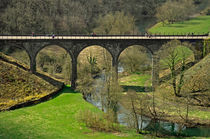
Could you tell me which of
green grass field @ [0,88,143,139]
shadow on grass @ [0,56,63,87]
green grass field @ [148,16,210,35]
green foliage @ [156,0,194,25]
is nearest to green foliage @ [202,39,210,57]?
green grass field @ [0,88,143,139]

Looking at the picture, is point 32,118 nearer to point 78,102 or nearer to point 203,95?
point 78,102

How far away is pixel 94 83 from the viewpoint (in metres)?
62.7

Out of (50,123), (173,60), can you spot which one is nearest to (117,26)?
(173,60)

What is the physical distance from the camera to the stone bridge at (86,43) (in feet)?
199

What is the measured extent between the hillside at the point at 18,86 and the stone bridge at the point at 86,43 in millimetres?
3692

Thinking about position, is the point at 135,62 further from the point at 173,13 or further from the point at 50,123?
the point at 173,13

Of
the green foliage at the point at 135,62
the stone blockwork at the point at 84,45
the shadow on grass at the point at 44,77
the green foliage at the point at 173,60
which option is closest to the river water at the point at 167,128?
the green foliage at the point at 173,60

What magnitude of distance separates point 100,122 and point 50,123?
8271 millimetres

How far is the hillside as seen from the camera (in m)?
51.5

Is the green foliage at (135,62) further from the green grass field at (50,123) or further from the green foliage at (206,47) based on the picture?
the green grass field at (50,123)

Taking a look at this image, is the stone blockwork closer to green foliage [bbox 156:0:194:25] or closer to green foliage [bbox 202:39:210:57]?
green foliage [bbox 202:39:210:57]

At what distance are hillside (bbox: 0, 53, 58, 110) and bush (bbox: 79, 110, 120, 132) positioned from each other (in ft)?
47.5

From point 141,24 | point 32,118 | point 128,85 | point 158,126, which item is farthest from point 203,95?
point 141,24

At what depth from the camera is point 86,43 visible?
62.4 m
